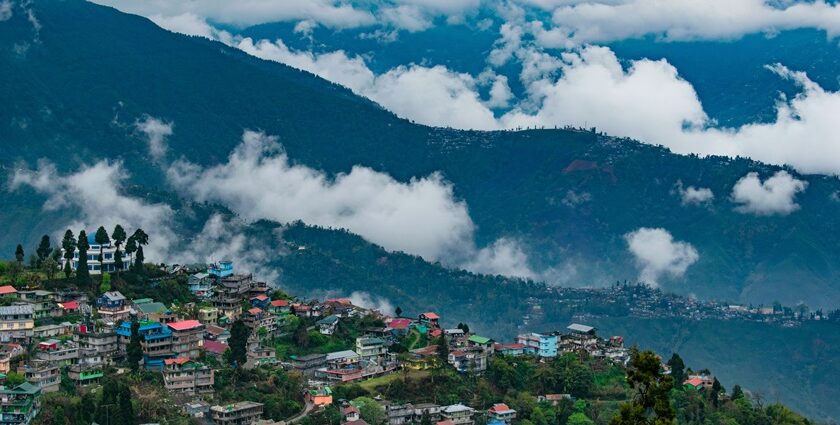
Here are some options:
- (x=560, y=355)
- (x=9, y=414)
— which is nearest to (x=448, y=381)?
(x=560, y=355)

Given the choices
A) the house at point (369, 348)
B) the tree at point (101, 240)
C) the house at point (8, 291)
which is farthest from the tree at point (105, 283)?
the house at point (369, 348)

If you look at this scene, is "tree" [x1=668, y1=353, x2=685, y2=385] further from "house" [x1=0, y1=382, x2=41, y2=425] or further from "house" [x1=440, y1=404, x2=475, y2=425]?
"house" [x1=0, y1=382, x2=41, y2=425]

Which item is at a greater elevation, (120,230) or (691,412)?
(120,230)

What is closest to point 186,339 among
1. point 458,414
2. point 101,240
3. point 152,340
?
point 152,340

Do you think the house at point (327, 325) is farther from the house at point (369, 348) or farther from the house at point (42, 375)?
the house at point (42, 375)

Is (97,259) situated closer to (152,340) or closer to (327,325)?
(152,340)

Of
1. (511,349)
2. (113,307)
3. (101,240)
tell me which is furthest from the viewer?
(511,349)

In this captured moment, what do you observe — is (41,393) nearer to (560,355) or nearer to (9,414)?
(9,414)
